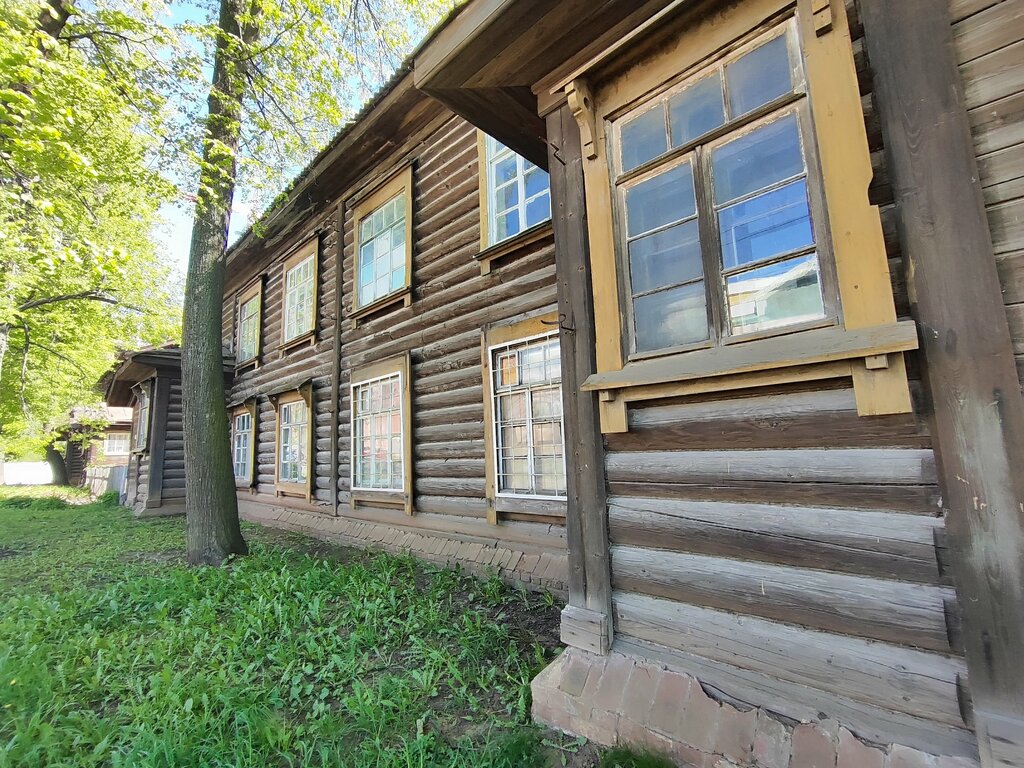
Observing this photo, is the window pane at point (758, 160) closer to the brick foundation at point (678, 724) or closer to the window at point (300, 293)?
the brick foundation at point (678, 724)

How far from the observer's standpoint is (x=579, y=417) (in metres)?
2.75

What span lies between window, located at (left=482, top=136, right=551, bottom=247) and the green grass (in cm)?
393

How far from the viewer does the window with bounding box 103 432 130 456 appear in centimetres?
2914

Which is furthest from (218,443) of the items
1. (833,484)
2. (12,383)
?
(12,383)

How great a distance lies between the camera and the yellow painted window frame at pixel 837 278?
177cm

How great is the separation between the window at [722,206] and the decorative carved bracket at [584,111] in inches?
7.1

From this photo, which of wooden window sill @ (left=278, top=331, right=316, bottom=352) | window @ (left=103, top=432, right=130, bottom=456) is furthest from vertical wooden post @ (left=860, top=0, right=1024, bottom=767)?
window @ (left=103, top=432, right=130, bottom=456)

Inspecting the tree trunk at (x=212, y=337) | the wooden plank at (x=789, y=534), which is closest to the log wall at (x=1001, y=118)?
the wooden plank at (x=789, y=534)

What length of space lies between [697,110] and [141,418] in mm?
16573

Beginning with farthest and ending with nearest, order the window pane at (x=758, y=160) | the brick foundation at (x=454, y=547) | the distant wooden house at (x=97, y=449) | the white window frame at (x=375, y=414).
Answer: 1. the distant wooden house at (x=97, y=449)
2. the white window frame at (x=375, y=414)
3. the brick foundation at (x=454, y=547)
4. the window pane at (x=758, y=160)

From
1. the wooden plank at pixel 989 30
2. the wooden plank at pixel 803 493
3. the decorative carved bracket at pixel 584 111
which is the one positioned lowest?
the wooden plank at pixel 803 493

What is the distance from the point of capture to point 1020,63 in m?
1.65

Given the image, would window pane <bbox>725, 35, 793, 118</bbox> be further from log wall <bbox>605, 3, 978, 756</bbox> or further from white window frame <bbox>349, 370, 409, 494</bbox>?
white window frame <bbox>349, 370, 409, 494</bbox>

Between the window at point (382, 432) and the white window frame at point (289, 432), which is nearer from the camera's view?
the window at point (382, 432)
